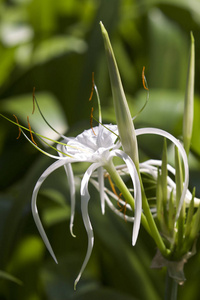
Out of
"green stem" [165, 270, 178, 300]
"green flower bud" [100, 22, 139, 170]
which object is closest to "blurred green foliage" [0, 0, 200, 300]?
"green stem" [165, 270, 178, 300]

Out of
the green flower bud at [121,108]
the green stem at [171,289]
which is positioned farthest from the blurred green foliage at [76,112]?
the green flower bud at [121,108]

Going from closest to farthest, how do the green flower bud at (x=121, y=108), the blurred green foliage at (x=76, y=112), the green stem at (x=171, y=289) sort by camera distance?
1. the green flower bud at (x=121, y=108)
2. the green stem at (x=171, y=289)
3. the blurred green foliage at (x=76, y=112)

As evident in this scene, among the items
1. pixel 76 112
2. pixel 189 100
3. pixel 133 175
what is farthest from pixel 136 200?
pixel 76 112

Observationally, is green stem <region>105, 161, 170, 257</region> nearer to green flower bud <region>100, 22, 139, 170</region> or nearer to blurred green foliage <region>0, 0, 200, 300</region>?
green flower bud <region>100, 22, 139, 170</region>

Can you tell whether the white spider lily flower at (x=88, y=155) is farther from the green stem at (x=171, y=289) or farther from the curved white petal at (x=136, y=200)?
the green stem at (x=171, y=289)

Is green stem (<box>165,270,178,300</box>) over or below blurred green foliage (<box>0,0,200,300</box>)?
over

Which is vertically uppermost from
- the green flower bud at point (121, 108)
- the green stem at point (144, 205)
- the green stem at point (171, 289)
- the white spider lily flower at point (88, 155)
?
the green flower bud at point (121, 108)

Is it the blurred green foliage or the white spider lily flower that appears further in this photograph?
the blurred green foliage

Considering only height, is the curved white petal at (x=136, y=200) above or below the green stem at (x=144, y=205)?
above
